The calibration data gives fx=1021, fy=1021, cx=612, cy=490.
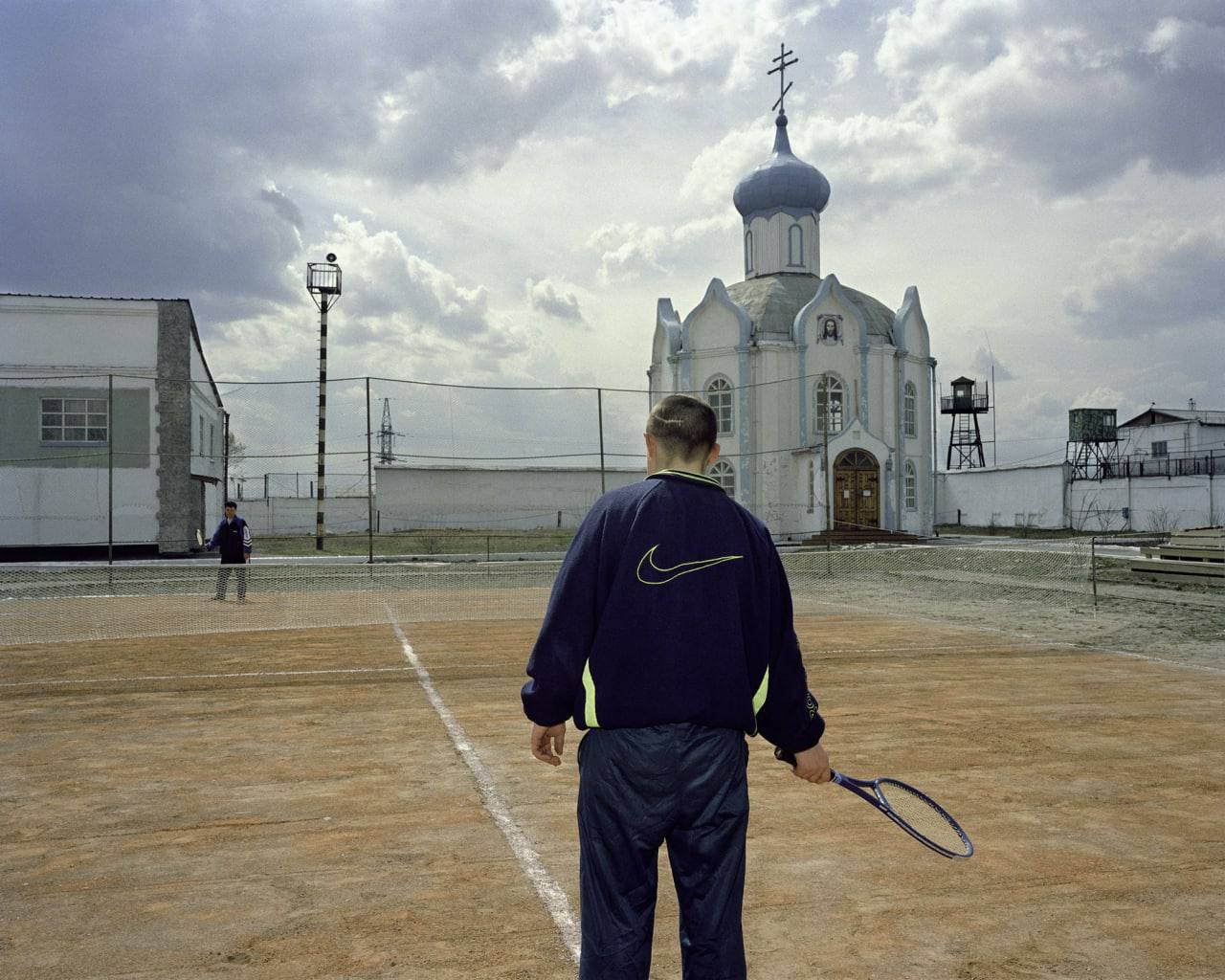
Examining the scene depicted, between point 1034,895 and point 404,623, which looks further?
point 404,623

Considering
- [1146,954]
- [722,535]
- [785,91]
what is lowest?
[1146,954]

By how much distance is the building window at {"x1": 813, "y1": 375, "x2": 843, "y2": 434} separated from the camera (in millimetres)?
39219

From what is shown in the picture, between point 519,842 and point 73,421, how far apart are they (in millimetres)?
26650

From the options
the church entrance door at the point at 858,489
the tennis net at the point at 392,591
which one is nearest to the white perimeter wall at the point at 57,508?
the tennis net at the point at 392,591

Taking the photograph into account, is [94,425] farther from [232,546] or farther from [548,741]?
[548,741]

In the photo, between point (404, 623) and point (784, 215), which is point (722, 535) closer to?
point (404, 623)

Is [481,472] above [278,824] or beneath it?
above

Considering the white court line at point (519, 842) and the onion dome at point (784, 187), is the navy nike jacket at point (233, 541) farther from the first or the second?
Result: the onion dome at point (784, 187)

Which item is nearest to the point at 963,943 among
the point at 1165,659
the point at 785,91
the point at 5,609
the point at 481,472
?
the point at 1165,659

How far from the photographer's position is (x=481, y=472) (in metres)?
44.3

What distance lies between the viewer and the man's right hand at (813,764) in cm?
310

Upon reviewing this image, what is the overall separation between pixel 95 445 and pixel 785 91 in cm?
3103

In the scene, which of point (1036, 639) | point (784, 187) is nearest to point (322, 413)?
point (1036, 639)

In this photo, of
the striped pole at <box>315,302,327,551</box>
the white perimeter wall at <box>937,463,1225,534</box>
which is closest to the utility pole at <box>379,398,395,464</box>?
the striped pole at <box>315,302,327,551</box>
